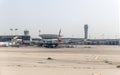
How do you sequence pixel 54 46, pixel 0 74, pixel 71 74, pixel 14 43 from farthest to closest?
pixel 14 43 → pixel 54 46 → pixel 71 74 → pixel 0 74

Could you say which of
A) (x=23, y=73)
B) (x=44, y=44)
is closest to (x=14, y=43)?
(x=44, y=44)

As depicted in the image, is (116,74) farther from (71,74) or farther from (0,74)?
(0,74)

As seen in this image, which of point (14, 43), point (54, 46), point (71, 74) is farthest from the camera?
point (14, 43)

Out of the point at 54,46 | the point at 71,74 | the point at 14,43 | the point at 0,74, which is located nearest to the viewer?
the point at 0,74

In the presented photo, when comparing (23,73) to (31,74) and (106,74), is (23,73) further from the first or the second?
(106,74)

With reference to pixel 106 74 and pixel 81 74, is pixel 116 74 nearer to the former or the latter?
pixel 106 74

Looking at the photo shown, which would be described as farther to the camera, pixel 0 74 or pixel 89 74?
pixel 89 74

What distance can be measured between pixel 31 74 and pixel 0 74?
211 cm

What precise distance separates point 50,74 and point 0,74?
3438mm

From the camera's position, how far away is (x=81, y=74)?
22922 millimetres

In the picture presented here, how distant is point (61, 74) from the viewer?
73.0 ft

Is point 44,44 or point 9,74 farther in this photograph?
point 44,44

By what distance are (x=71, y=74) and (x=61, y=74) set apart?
2.45 ft

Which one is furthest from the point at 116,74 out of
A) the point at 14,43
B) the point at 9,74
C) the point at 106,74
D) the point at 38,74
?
the point at 14,43
